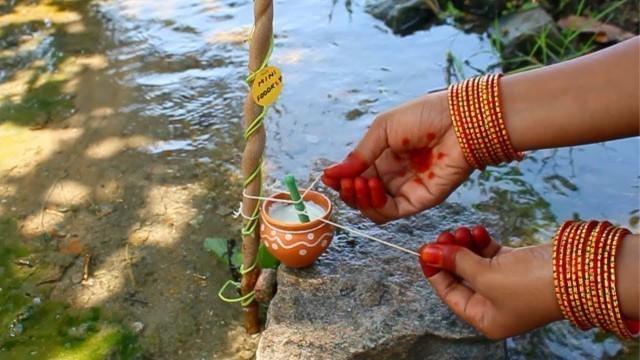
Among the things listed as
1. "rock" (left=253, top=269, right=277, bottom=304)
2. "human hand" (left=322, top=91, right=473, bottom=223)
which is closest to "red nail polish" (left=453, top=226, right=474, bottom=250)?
"human hand" (left=322, top=91, right=473, bottom=223)

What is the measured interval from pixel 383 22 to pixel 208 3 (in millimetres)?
1251

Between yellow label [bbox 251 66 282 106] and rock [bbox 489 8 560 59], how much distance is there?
7.99ft

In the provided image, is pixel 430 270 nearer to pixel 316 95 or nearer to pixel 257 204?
pixel 257 204

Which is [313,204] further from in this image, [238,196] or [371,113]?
[371,113]

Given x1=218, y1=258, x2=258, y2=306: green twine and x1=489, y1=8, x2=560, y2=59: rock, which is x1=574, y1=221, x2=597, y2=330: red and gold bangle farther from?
x1=489, y1=8, x2=560, y2=59: rock

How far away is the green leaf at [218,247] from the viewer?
2.63 metres

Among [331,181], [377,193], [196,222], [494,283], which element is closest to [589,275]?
[494,283]

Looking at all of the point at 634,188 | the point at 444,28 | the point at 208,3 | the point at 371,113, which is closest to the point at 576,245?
the point at 634,188

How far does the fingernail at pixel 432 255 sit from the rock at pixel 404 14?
2.79 metres

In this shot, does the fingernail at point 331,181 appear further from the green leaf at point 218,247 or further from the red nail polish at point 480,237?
the green leaf at point 218,247

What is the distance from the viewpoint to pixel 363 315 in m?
→ 2.16

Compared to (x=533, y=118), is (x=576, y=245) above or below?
below

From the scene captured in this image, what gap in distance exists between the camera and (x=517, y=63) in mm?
4031

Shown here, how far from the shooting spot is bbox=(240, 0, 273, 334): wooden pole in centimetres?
193
